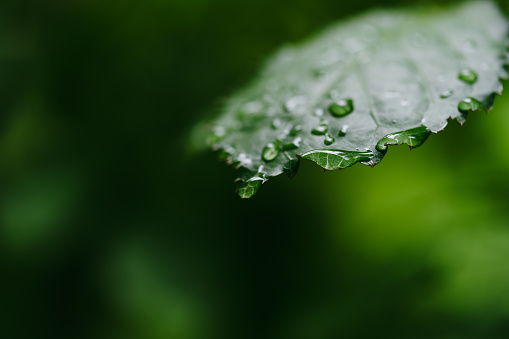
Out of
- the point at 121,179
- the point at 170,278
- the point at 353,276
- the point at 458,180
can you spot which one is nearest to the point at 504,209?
the point at 458,180

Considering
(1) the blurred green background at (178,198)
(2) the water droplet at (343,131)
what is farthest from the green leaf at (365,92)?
(1) the blurred green background at (178,198)

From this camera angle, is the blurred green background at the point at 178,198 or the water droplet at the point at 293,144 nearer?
the water droplet at the point at 293,144

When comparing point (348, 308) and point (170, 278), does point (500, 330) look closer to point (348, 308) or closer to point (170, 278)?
point (348, 308)

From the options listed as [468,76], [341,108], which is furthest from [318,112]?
[468,76]

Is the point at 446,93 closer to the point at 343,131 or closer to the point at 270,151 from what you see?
the point at 343,131

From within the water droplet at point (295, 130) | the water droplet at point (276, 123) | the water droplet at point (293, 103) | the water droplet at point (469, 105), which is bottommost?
the water droplet at point (295, 130)

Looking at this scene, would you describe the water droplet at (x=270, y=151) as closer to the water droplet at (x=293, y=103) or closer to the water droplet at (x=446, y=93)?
the water droplet at (x=293, y=103)

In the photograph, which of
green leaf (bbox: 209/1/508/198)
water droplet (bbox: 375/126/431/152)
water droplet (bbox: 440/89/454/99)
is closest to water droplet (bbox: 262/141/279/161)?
green leaf (bbox: 209/1/508/198)

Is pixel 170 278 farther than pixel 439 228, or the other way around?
pixel 170 278
